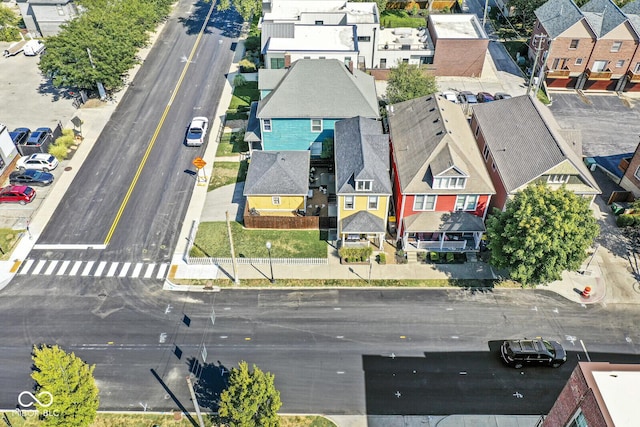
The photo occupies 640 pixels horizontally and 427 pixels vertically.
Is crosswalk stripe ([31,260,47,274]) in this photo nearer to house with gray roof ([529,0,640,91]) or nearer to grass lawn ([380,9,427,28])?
grass lawn ([380,9,427,28])

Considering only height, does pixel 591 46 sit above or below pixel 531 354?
above

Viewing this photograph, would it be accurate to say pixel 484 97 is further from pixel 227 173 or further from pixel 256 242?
pixel 256 242

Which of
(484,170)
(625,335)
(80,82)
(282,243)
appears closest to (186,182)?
(282,243)

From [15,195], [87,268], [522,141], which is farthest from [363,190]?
[15,195]

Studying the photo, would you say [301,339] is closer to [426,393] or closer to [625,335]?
[426,393]

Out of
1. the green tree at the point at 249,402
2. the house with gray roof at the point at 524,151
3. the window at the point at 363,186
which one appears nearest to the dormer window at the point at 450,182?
the house with gray roof at the point at 524,151

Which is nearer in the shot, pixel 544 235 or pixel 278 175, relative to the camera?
pixel 544 235
